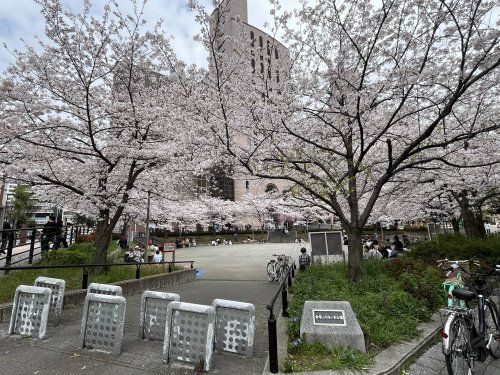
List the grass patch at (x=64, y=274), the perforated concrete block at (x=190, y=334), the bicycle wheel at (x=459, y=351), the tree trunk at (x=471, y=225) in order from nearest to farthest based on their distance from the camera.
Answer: the bicycle wheel at (x=459, y=351) → the perforated concrete block at (x=190, y=334) → the grass patch at (x=64, y=274) → the tree trunk at (x=471, y=225)

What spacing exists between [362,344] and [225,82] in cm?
711

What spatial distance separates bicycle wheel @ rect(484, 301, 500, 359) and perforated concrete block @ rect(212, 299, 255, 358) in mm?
3330

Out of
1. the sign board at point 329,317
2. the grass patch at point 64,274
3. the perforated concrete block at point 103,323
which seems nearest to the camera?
the perforated concrete block at point 103,323

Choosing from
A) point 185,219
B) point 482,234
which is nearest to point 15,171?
point 482,234

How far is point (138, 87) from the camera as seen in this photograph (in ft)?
31.5

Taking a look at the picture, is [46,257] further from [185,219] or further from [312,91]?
[185,219]

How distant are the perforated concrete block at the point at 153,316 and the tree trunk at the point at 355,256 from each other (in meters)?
5.93

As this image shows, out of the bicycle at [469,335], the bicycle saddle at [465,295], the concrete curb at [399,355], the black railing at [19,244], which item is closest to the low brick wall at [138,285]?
the black railing at [19,244]

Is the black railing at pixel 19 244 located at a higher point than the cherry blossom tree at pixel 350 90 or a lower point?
lower

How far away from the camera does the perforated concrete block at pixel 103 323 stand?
4293mm

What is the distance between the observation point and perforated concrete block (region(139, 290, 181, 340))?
15.7 feet

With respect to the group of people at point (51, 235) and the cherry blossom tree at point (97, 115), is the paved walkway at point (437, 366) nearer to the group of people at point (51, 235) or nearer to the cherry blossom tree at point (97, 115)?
the cherry blossom tree at point (97, 115)

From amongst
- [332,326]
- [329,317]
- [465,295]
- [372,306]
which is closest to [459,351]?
[465,295]

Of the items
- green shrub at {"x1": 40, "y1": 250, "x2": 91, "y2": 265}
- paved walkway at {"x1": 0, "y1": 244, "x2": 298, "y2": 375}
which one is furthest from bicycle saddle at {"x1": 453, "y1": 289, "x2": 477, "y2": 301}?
green shrub at {"x1": 40, "y1": 250, "x2": 91, "y2": 265}
